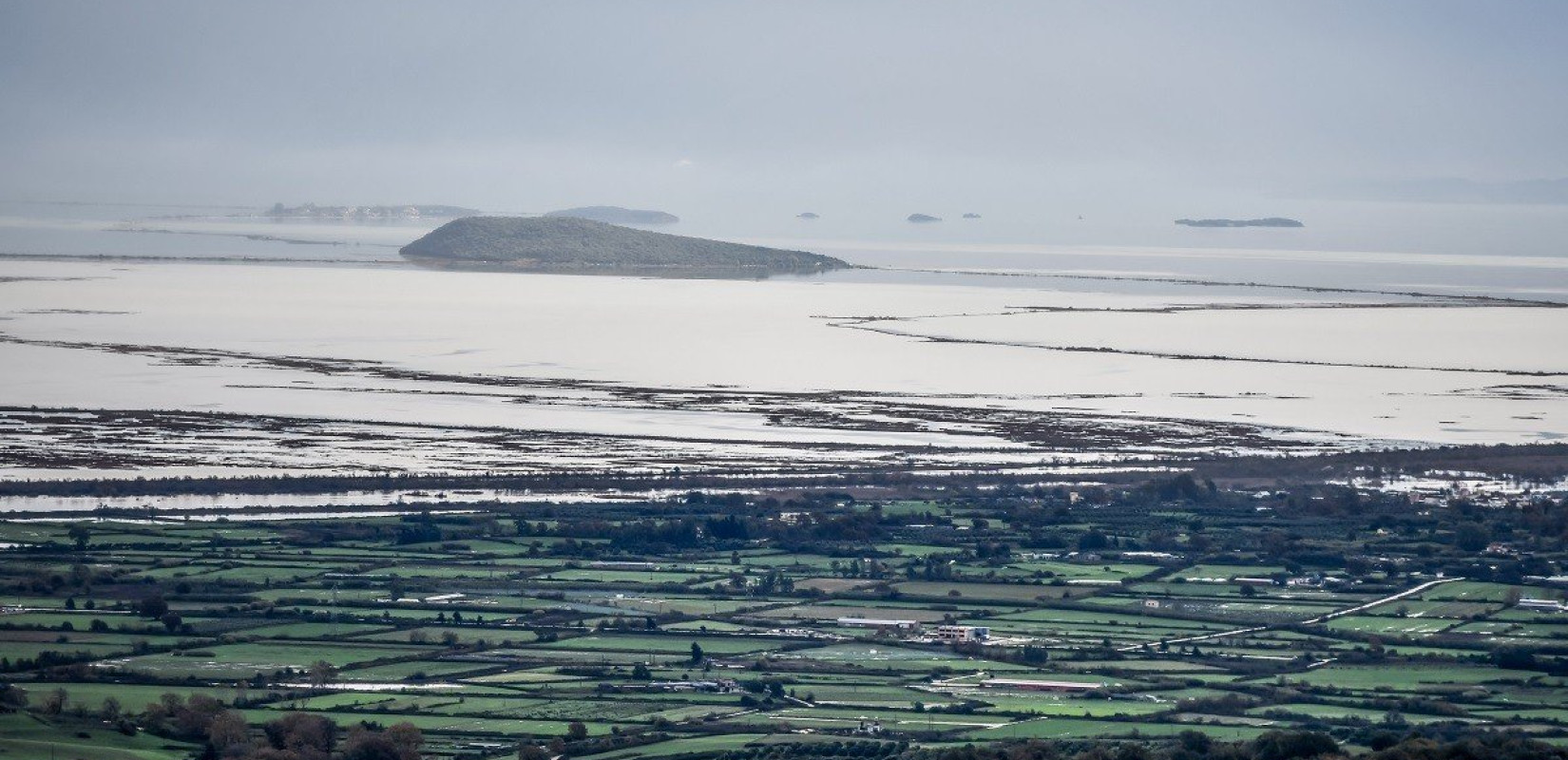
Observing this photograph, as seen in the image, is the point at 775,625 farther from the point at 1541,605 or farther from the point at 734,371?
the point at 734,371

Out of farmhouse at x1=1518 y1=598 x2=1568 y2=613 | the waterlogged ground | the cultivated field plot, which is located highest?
the waterlogged ground

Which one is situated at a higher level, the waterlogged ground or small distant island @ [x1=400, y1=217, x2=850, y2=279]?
small distant island @ [x1=400, y1=217, x2=850, y2=279]

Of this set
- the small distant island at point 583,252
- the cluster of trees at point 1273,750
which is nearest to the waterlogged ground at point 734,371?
the small distant island at point 583,252

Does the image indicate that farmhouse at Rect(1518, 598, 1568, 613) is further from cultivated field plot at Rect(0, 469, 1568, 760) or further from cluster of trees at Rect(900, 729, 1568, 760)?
cluster of trees at Rect(900, 729, 1568, 760)

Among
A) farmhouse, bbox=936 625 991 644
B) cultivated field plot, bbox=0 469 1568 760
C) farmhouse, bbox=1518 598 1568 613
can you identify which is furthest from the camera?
farmhouse, bbox=1518 598 1568 613

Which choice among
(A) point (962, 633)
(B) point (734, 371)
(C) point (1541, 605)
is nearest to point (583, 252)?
(B) point (734, 371)

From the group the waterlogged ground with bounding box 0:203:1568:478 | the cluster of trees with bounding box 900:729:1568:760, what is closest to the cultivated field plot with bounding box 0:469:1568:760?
the cluster of trees with bounding box 900:729:1568:760
